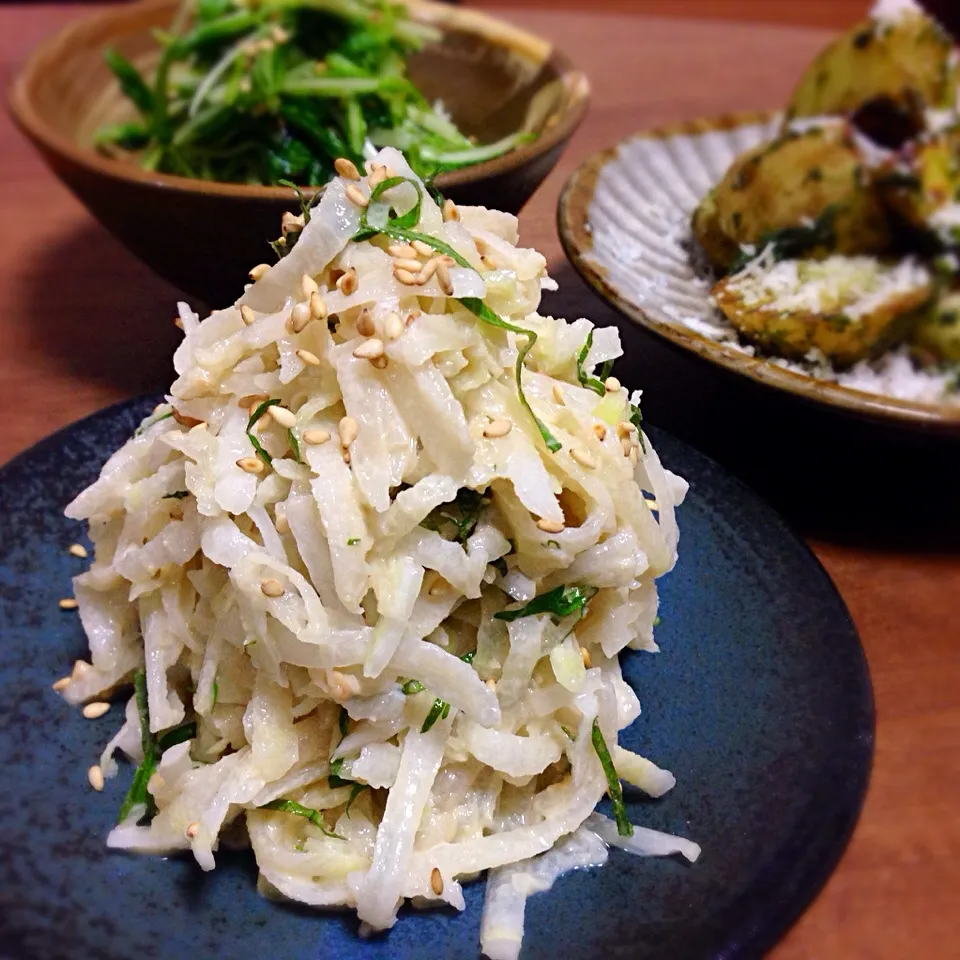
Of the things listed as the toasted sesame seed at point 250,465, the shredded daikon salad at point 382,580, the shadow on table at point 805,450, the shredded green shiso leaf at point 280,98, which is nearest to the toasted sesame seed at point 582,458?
the shredded daikon salad at point 382,580

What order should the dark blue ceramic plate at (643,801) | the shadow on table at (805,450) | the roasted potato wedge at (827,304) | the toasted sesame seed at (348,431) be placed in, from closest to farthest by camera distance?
the dark blue ceramic plate at (643,801)
the toasted sesame seed at (348,431)
the shadow on table at (805,450)
the roasted potato wedge at (827,304)

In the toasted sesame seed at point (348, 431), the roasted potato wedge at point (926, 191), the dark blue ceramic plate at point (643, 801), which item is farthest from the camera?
the roasted potato wedge at point (926, 191)

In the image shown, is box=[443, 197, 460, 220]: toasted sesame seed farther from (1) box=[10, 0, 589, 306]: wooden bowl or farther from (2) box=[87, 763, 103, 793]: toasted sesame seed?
(2) box=[87, 763, 103, 793]: toasted sesame seed

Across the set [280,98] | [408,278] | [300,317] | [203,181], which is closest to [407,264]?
[408,278]

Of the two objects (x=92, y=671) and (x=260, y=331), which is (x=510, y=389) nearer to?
(x=260, y=331)

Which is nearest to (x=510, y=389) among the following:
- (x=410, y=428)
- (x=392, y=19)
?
(x=410, y=428)

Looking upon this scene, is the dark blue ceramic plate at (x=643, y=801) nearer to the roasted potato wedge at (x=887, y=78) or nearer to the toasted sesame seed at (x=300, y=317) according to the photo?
the toasted sesame seed at (x=300, y=317)
